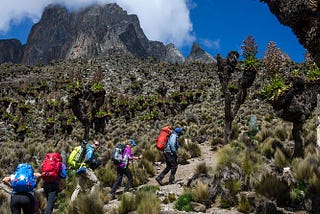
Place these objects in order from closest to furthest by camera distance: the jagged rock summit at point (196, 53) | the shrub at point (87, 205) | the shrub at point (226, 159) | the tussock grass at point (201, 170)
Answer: the shrub at point (87, 205), the shrub at point (226, 159), the tussock grass at point (201, 170), the jagged rock summit at point (196, 53)

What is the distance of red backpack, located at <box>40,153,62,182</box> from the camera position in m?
7.07

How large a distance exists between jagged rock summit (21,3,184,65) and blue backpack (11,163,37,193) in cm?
9790

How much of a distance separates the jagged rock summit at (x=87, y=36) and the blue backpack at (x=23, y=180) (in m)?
97.9

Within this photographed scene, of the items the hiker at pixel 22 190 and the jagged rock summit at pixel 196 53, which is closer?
the hiker at pixel 22 190

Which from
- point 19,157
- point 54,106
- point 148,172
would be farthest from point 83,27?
point 148,172

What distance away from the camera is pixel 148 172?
1431 centimetres

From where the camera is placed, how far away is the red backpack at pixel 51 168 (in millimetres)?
7074

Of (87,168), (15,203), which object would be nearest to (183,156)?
(87,168)

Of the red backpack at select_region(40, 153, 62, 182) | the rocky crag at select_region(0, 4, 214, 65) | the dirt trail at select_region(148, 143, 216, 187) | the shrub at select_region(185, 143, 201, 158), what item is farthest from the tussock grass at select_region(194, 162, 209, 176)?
the rocky crag at select_region(0, 4, 214, 65)

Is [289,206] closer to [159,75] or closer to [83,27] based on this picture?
[159,75]

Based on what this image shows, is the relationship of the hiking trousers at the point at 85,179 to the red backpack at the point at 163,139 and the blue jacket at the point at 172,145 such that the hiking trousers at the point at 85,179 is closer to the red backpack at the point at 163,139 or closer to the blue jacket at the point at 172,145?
the red backpack at the point at 163,139

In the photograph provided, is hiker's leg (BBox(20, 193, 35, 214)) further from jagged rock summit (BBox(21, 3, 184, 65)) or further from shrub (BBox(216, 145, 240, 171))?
jagged rock summit (BBox(21, 3, 184, 65))

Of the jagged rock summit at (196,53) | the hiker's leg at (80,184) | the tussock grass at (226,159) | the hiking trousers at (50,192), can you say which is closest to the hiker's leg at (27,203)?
the hiking trousers at (50,192)

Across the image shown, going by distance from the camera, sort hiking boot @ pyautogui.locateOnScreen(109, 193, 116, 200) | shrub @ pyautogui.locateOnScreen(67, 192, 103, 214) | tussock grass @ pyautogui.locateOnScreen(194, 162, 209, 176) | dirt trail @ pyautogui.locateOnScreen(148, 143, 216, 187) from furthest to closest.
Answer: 1. dirt trail @ pyautogui.locateOnScreen(148, 143, 216, 187)
2. tussock grass @ pyautogui.locateOnScreen(194, 162, 209, 176)
3. hiking boot @ pyautogui.locateOnScreen(109, 193, 116, 200)
4. shrub @ pyautogui.locateOnScreen(67, 192, 103, 214)
